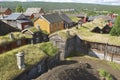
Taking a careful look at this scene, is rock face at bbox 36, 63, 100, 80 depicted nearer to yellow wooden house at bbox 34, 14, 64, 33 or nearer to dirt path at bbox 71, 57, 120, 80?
dirt path at bbox 71, 57, 120, 80

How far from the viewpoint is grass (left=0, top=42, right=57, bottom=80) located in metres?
24.0

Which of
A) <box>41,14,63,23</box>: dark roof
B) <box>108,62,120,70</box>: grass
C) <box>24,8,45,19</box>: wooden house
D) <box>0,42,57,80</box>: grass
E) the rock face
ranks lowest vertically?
<box>108,62,120,70</box>: grass

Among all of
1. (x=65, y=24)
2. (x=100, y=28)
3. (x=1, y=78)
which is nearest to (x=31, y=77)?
(x=1, y=78)

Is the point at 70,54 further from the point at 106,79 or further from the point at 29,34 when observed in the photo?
the point at 106,79

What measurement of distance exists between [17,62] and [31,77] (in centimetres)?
298

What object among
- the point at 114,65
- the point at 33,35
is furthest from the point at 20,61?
the point at 33,35

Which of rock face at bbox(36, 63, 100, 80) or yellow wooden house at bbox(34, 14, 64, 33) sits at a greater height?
yellow wooden house at bbox(34, 14, 64, 33)

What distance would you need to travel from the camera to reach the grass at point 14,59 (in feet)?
78.8

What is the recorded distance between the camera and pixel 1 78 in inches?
906

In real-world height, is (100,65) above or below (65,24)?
below

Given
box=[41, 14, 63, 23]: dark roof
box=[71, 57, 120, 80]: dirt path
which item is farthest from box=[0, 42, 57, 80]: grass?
box=[41, 14, 63, 23]: dark roof

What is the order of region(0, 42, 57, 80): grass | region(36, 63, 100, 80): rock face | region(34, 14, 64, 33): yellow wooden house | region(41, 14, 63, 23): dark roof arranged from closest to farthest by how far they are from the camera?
region(0, 42, 57, 80): grass → region(36, 63, 100, 80): rock face → region(34, 14, 64, 33): yellow wooden house → region(41, 14, 63, 23): dark roof

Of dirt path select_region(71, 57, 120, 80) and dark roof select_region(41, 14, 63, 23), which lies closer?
dirt path select_region(71, 57, 120, 80)

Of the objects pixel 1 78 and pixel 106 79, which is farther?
pixel 106 79
